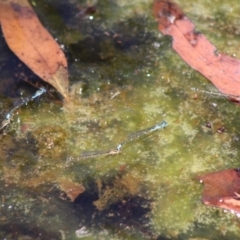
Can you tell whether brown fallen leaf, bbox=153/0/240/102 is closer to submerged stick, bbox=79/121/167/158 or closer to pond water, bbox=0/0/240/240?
pond water, bbox=0/0/240/240

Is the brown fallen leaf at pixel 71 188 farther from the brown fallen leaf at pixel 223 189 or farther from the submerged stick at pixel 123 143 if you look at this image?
the brown fallen leaf at pixel 223 189

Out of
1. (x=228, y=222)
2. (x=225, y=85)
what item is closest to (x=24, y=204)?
(x=228, y=222)

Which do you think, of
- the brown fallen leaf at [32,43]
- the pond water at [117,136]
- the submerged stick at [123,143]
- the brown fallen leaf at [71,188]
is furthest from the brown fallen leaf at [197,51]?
the brown fallen leaf at [71,188]

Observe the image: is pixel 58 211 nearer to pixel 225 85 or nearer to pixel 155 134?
pixel 155 134

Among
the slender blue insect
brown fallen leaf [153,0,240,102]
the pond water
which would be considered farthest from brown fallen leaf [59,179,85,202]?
brown fallen leaf [153,0,240,102]

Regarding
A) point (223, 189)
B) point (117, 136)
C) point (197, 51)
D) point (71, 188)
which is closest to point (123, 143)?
point (117, 136)

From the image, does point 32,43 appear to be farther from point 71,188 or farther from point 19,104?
point 71,188
